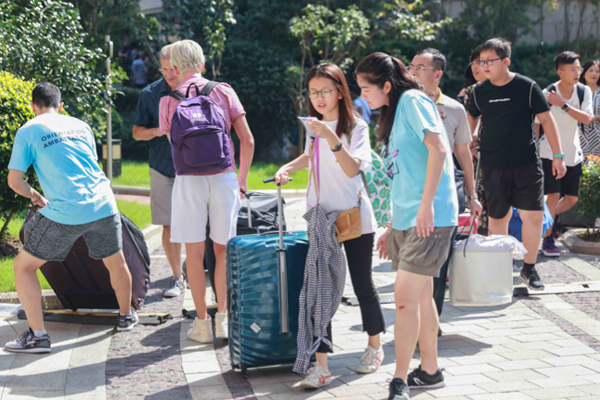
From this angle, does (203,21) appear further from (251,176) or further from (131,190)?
(131,190)

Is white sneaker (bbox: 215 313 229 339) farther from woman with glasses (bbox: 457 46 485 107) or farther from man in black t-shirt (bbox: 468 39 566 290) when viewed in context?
woman with glasses (bbox: 457 46 485 107)

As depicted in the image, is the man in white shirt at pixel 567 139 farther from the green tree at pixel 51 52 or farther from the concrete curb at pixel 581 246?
the green tree at pixel 51 52

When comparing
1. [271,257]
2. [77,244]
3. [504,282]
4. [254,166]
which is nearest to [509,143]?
[504,282]

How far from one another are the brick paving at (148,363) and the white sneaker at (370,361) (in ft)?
3.38

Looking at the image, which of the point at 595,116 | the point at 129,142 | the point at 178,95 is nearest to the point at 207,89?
the point at 178,95

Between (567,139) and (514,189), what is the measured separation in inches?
76.1

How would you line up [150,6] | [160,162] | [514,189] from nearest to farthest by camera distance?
[514,189] < [160,162] < [150,6]


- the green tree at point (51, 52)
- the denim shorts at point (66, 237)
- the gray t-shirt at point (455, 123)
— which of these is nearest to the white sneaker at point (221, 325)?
the denim shorts at point (66, 237)

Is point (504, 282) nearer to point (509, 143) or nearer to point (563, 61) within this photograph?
point (509, 143)

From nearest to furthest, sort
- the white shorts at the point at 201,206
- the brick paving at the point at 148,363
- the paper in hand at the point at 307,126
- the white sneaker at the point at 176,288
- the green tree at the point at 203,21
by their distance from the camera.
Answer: the paper in hand at the point at 307,126
the brick paving at the point at 148,363
the white shorts at the point at 201,206
the white sneaker at the point at 176,288
the green tree at the point at 203,21

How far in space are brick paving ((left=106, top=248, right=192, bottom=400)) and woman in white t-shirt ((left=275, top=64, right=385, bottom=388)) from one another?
2.74 ft

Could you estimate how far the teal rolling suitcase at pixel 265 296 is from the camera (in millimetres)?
4180

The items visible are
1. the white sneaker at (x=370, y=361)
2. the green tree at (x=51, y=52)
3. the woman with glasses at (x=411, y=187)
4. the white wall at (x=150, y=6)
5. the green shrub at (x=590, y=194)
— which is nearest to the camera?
the woman with glasses at (x=411, y=187)

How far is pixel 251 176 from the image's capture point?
13961mm
